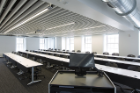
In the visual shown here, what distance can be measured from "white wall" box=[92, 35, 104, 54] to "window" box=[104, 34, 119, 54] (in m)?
0.49

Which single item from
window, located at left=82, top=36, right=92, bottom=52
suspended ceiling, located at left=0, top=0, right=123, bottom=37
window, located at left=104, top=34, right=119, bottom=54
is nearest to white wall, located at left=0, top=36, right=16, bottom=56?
suspended ceiling, located at left=0, top=0, right=123, bottom=37

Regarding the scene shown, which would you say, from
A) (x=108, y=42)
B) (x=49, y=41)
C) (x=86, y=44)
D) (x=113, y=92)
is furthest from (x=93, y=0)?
(x=49, y=41)

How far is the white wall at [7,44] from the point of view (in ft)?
34.7

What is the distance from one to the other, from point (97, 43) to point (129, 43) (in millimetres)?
→ 3737

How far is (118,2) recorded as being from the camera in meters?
1.87

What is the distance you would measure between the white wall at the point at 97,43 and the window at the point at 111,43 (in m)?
0.49

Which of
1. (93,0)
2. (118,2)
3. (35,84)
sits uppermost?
(93,0)

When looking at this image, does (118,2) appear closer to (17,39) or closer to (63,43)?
(63,43)

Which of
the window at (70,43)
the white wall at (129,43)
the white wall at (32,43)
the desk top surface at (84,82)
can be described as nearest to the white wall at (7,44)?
the white wall at (32,43)

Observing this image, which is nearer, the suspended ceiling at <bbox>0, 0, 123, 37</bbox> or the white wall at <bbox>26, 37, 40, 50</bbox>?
the suspended ceiling at <bbox>0, 0, 123, 37</bbox>

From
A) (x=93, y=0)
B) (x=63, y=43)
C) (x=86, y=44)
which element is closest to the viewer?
(x=93, y=0)

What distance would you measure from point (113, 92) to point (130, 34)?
22.7 feet

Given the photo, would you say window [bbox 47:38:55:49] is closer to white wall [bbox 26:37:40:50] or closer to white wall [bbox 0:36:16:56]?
white wall [bbox 26:37:40:50]

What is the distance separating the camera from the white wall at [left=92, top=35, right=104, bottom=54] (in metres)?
9.63
